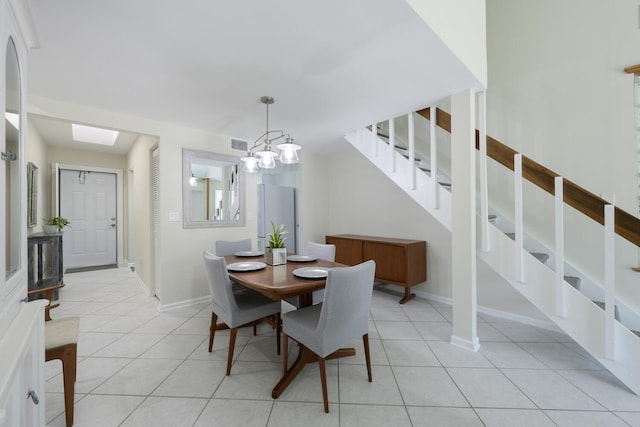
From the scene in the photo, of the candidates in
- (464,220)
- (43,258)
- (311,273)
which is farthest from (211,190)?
(464,220)

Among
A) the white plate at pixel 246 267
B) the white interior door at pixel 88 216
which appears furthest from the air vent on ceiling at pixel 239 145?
the white interior door at pixel 88 216

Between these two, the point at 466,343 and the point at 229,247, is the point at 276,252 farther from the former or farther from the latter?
the point at 466,343

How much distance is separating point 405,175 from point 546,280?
155 cm

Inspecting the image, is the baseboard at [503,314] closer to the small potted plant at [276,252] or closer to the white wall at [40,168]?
Answer: the small potted plant at [276,252]

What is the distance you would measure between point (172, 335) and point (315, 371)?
152 centimetres

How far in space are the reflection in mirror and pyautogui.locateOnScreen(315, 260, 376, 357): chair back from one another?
1.35 metres

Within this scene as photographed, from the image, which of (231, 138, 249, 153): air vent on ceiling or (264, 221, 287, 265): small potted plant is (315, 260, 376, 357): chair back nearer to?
(264, 221, 287, 265): small potted plant

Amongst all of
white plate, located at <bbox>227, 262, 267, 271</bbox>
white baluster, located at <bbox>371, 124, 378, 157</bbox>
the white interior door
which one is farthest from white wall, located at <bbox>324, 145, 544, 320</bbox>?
the white interior door

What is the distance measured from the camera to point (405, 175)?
9.72 ft

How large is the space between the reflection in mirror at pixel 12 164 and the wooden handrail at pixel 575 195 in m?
3.04

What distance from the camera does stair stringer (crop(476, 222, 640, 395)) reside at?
176 centimetres

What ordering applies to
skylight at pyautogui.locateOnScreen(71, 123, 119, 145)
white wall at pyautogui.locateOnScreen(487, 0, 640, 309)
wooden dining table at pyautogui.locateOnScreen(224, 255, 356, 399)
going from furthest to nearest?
skylight at pyautogui.locateOnScreen(71, 123, 119, 145) → white wall at pyautogui.locateOnScreen(487, 0, 640, 309) → wooden dining table at pyautogui.locateOnScreen(224, 255, 356, 399)

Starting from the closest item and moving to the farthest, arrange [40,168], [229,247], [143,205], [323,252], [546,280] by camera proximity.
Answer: [546,280]
[323,252]
[229,247]
[143,205]
[40,168]

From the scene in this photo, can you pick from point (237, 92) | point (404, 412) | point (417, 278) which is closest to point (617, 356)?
point (404, 412)
